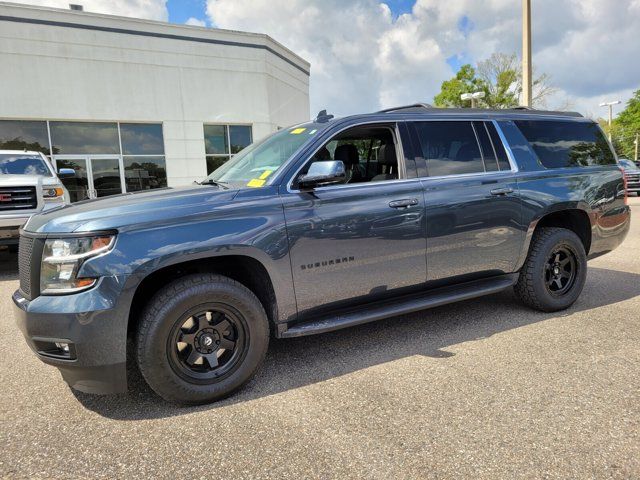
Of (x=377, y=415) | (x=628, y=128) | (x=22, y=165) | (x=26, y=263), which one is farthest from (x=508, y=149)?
(x=628, y=128)

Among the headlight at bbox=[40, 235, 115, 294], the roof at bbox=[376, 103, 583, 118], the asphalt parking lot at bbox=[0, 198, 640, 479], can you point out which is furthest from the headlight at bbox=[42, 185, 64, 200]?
the roof at bbox=[376, 103, 583, 118]

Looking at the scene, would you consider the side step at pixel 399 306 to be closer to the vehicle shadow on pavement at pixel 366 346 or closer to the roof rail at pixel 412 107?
the vehicle shadow on pavement at pixel 366 346

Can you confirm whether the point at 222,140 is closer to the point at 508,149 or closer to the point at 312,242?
the point at 508,149

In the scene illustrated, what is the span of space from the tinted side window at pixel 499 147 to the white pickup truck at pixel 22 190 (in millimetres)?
5826

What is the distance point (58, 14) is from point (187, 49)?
3986mm

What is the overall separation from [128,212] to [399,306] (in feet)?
6.90

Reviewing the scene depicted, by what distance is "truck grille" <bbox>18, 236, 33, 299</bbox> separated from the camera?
2732 millimetres

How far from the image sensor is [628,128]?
63.5m

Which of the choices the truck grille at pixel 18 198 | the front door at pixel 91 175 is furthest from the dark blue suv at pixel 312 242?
the front door at pixel 91 175

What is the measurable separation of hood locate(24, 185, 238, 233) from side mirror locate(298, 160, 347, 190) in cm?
50

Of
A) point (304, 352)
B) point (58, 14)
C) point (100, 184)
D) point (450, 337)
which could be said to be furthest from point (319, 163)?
point (58, 14)

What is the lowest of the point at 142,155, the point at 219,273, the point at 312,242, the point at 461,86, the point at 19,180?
the point at 219,273

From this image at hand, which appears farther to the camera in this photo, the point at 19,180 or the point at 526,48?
the point at 526,48

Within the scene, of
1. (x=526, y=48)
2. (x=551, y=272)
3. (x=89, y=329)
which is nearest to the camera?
(x=89, y=329)
